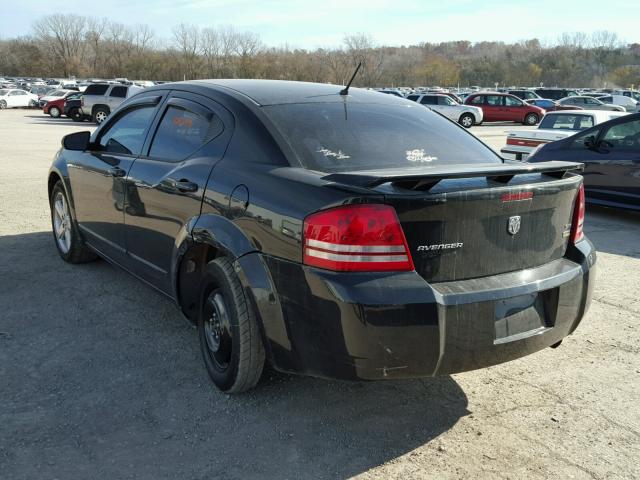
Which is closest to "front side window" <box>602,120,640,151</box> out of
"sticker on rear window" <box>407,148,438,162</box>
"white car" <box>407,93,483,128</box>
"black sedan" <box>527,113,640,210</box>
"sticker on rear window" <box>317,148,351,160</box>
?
"black sedan" <box>527,113,640,210</box>

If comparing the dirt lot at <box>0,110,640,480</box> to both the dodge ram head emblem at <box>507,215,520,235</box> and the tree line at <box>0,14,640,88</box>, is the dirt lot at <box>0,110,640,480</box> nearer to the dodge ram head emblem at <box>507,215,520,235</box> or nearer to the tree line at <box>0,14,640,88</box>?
the dodge ram head emblem at <box>507,215,520,235</box>

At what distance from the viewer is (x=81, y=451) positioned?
2.74 m

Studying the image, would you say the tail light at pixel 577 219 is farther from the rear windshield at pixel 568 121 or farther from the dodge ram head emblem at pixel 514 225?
the rear windshield at pixel 568 121

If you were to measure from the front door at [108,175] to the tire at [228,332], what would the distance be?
51.5 inches

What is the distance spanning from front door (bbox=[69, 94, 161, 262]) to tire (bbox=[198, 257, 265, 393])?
131 cm

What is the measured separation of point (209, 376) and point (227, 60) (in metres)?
103

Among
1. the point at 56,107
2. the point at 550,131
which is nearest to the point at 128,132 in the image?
the point at 550,131

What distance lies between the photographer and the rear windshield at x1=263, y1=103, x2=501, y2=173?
3.21 metres

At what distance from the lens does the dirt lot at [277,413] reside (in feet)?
8.82

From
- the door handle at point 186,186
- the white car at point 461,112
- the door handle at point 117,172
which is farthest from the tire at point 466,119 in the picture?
the door handle at point 186,186

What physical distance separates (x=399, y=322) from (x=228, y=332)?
1.04 meters

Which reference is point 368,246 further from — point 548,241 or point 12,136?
point 12,136

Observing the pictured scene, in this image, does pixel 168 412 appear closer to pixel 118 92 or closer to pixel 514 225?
pixel 514 225

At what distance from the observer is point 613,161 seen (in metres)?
8.30
